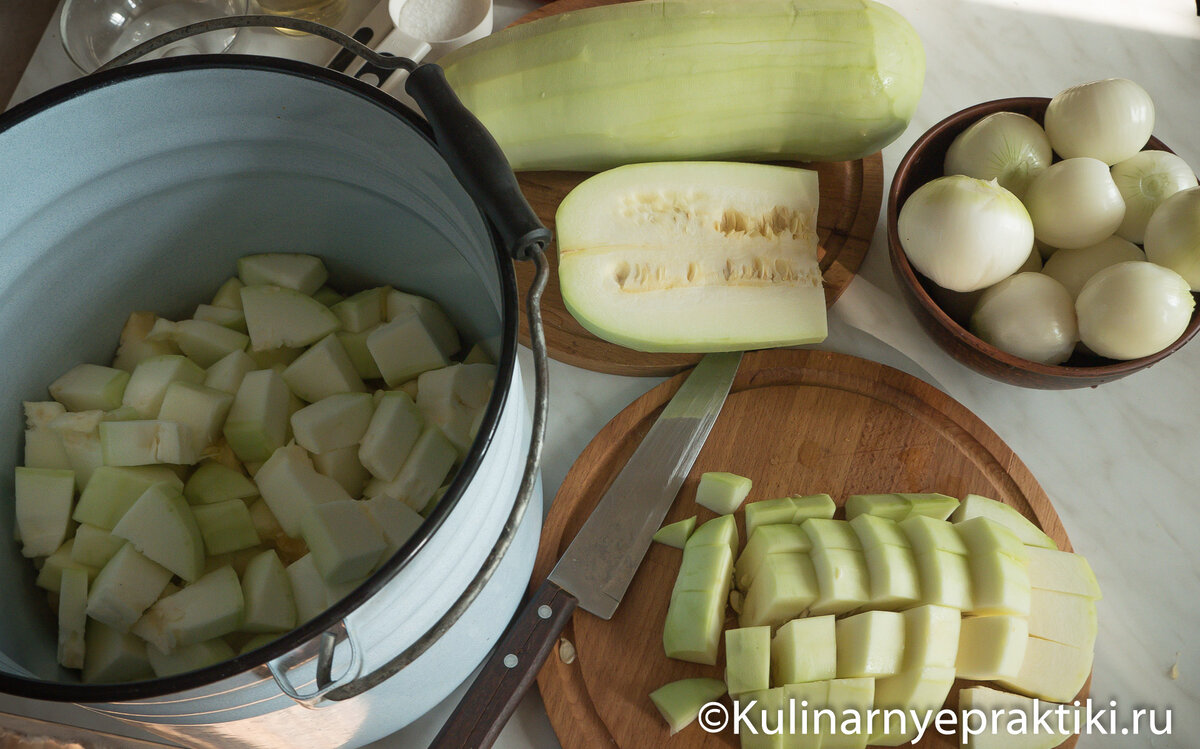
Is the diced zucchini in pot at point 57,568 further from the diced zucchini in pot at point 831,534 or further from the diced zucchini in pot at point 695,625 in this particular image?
the diced zucchini in pot at point 831,534

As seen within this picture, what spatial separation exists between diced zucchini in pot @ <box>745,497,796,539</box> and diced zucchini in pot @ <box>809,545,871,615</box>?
6cm

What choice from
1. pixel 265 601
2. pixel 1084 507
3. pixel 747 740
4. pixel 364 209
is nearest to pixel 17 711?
pixel 265 601

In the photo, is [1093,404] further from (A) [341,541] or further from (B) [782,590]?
(A) [341,541]

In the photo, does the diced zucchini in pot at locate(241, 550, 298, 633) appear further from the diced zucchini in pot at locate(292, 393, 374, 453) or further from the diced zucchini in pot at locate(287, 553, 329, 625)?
the diced zucchini in pot at locate(292, 393, 374, 453)

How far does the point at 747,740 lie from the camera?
72 centimetres

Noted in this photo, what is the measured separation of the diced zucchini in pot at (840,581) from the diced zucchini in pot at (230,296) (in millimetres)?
634

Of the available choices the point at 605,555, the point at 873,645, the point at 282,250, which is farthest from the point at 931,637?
the point at 282,250

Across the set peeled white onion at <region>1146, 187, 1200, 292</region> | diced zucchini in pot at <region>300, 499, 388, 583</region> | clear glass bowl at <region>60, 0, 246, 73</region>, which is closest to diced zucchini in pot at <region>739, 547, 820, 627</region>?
diced zucchini in pot at <region>300, 499, 388, 583</region>

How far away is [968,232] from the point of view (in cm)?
77

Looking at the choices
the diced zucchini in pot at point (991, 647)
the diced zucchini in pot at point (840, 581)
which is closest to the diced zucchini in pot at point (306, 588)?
the diced zucchini in pot at point (840, 581)

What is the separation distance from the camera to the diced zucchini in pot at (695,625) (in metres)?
0.74

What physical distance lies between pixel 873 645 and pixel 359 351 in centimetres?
55

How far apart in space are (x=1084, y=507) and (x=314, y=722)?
80cm

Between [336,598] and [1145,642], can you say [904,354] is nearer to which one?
[1145,642]
